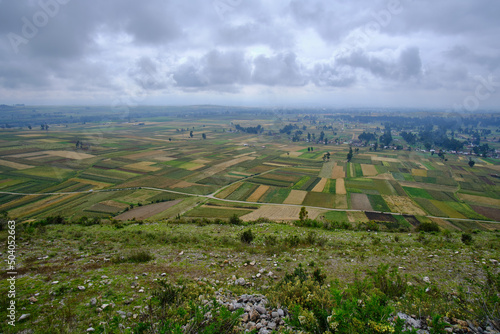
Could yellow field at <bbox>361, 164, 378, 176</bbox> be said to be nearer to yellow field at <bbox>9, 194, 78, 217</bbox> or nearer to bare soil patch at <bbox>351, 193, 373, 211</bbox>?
bare soil patch at <bbox>351, 193, 373, 211</bbox>

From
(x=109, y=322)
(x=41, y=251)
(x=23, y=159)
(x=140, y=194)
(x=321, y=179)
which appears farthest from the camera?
(x=23, y=159)

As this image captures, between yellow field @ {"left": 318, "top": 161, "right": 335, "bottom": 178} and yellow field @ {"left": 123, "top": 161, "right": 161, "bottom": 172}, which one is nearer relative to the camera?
yellow field @ {"left": 318, "top": 161, "right": 335, "bottom": 178}

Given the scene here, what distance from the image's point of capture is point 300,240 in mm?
17750

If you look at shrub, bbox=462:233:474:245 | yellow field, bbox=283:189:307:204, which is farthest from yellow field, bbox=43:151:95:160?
shrub, bbox=462:233:474:245

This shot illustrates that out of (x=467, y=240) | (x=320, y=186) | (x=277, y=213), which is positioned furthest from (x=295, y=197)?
(x=467, y=240)

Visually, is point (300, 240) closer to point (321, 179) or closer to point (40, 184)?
point (321, 179)

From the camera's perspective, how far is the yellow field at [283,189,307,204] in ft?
171

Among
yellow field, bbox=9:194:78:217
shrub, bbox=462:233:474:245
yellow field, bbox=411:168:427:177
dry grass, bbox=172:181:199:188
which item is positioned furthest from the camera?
yellow field, bbox=411:168:427:177

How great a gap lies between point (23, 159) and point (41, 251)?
322ft

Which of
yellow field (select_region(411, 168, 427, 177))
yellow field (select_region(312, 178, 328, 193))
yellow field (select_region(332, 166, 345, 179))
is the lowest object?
yellow field (select_region(312, 178, 328, 193))

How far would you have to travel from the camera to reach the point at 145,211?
44.7 meters

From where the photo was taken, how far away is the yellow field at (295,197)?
5212 cm

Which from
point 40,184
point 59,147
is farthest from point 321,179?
point 59,147

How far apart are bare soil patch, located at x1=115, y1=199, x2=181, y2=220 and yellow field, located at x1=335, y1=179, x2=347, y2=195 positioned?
40.8 metres
